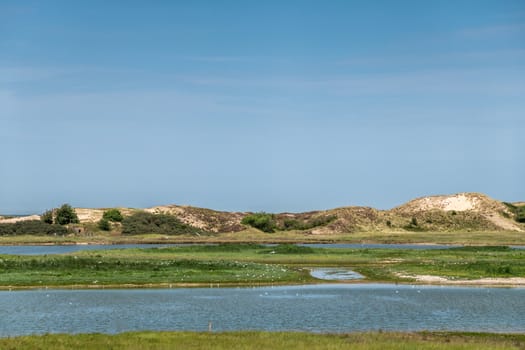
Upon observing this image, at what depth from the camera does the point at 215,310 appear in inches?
1913

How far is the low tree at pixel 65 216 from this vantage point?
6693 inches

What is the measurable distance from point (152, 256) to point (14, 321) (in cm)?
5398

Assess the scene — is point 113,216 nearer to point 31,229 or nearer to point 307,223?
point 31,229

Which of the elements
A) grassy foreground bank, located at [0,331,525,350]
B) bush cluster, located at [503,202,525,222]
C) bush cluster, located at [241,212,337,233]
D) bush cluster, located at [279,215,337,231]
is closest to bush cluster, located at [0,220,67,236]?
bush cluster, located at [241,212,337,233]

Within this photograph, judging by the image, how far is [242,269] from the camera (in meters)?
76.8

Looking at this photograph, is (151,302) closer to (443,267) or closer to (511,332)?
(511,332)

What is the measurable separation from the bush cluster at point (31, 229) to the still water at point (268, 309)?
106236mm

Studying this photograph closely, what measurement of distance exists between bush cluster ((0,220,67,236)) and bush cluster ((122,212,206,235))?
14.4 meters

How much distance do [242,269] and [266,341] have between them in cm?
4154

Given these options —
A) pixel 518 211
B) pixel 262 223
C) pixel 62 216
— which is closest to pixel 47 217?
pixel 62 216

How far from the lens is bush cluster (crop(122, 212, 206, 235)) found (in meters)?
168

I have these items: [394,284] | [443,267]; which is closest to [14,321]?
[394,284]

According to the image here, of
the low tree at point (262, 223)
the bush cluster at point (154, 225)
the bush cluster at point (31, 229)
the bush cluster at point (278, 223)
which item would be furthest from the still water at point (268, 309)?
the bush cluster at point (278, 223)

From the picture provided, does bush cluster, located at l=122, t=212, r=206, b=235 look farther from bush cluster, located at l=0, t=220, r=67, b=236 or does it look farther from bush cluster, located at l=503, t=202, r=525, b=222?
bush cluster, located at l=503, t=202, r=525, b=222
